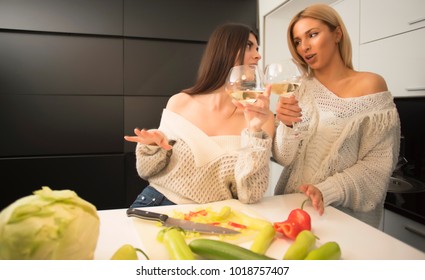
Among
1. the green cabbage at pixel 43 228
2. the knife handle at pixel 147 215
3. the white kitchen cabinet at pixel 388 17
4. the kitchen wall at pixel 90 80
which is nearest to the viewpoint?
the green cabbage at pixel 43 228

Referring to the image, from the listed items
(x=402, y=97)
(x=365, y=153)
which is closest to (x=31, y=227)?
(x=365, y=153)

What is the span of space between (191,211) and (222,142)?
9.0 inches

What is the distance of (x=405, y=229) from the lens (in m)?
0.67

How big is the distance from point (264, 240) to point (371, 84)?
1.51ft

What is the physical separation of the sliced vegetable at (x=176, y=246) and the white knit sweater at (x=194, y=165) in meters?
0.25

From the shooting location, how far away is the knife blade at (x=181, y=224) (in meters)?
0.44

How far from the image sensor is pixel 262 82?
20.2 inches

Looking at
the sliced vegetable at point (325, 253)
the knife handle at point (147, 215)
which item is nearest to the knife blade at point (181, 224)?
the knife handle at point (147, 215)

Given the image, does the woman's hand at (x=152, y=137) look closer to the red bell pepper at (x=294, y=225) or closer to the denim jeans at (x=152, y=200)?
the denim jeans at (x=152, y=200)

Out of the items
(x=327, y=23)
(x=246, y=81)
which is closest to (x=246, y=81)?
(x=246, y=81)

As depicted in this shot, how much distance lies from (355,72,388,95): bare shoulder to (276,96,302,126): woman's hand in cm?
22

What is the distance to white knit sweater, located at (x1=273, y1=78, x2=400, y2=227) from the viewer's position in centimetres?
65

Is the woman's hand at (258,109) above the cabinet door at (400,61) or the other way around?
the other way around

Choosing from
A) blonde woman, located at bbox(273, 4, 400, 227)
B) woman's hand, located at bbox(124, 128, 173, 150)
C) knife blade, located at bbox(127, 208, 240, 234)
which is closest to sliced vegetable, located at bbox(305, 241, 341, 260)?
knife blade, located at bbox(127, 208, 240, 234)
